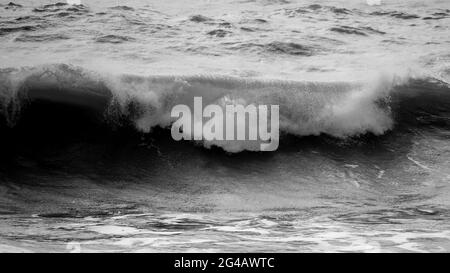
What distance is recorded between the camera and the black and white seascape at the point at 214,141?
581 centimetres

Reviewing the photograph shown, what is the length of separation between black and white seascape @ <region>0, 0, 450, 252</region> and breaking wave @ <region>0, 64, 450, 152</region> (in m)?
0.02

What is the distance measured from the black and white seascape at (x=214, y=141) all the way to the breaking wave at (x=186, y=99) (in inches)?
0.9

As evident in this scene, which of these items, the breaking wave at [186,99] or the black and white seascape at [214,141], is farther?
the breaking wave at [186,99]

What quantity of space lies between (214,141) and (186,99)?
41.6 inches

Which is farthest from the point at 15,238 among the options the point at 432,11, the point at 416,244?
the point at 432,11

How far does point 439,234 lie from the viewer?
5.46 meters

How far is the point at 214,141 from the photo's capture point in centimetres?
916

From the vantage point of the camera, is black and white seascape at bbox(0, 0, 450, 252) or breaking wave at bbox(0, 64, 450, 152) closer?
black and white seascape at bbox(0, 0, 450, 252)

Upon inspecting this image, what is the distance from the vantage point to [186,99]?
32.2 ft

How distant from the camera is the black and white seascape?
5.81 meters

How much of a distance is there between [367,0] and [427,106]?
8.15 m

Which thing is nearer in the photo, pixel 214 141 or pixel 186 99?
pixel 214 141

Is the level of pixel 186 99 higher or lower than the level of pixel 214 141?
higher

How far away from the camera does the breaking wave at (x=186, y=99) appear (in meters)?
9.50
